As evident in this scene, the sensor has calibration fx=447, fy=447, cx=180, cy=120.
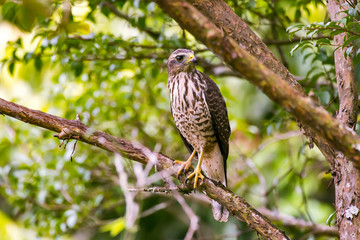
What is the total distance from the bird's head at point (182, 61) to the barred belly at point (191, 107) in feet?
0.20

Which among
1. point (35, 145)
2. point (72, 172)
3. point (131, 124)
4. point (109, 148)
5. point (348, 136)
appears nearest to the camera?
point (348, 136)

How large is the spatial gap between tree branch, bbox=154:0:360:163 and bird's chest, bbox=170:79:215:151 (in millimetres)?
2032

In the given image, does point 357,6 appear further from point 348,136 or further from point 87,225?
point 87,225

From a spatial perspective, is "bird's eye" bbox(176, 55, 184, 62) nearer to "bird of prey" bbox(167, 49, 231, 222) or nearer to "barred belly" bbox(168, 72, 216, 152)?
"bird of prey" bbox(167, 49, 231, 222)

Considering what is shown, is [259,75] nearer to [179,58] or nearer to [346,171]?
[346,171]

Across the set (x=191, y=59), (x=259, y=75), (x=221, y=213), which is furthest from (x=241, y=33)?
(x=221, y=213)

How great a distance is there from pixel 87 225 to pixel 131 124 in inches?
55.3

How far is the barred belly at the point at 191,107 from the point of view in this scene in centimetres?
426

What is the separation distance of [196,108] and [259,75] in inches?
82.3

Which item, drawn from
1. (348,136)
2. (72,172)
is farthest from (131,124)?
(348,136)

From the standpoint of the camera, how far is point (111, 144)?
133 inches

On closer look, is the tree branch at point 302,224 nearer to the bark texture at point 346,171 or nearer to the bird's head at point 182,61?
the bark texture at point 346,171

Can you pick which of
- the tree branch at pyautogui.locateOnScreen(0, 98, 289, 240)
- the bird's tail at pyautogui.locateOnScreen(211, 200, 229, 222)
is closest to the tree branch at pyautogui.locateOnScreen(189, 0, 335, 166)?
the tree branch at pyautogui.locateOnScreen(0, 98, 289, 240)

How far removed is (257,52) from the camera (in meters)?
3.19
